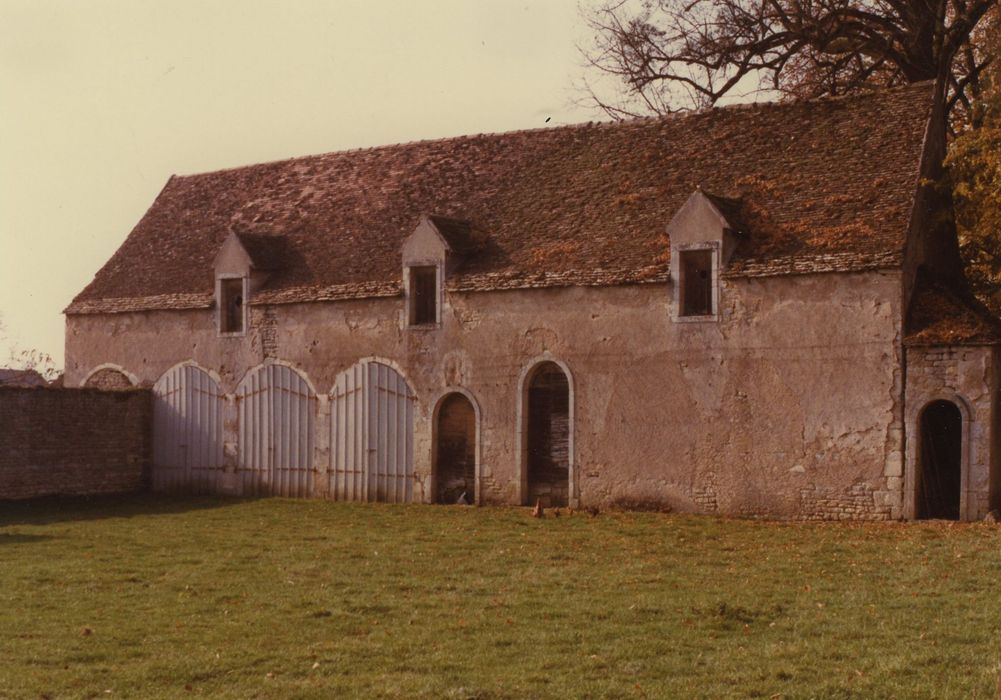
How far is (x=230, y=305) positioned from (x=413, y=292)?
553cm

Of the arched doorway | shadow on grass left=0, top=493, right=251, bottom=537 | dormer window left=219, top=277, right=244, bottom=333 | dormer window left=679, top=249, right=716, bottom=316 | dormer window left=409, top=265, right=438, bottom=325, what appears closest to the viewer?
dormer window left=679, top=249, right=716, bottom=316

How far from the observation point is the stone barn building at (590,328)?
72.6 feet

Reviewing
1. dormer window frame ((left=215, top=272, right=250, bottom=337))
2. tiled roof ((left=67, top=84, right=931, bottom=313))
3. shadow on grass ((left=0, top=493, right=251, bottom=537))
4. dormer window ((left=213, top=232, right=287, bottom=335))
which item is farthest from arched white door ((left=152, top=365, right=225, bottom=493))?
tiled roof ((left=67, top=84, right=931, bottom=313))

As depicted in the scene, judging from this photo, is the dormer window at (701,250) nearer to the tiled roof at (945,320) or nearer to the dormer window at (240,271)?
the tiled roof at (945,320)

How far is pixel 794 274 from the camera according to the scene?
2266cm

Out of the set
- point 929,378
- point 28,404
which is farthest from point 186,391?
point 929,378

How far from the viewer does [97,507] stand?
89.7ft

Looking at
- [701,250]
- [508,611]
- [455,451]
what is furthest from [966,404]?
[508,611]

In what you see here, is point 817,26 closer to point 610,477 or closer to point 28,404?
point 610,477

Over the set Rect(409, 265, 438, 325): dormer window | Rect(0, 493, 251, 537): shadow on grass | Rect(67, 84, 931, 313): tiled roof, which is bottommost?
Rect(0, 493, 251, 537): shadow on grass

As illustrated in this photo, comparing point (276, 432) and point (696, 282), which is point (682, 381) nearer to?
point (696, 282)

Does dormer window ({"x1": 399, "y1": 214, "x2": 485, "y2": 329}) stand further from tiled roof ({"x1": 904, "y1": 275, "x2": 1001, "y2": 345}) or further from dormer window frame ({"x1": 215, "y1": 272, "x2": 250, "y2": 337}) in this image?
tiled roof ({"x1": 904, "y1": 275, "x2": 1001, "y2": 345})

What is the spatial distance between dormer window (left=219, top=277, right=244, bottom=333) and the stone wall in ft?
9.15

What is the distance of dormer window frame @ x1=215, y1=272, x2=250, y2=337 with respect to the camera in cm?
2975
